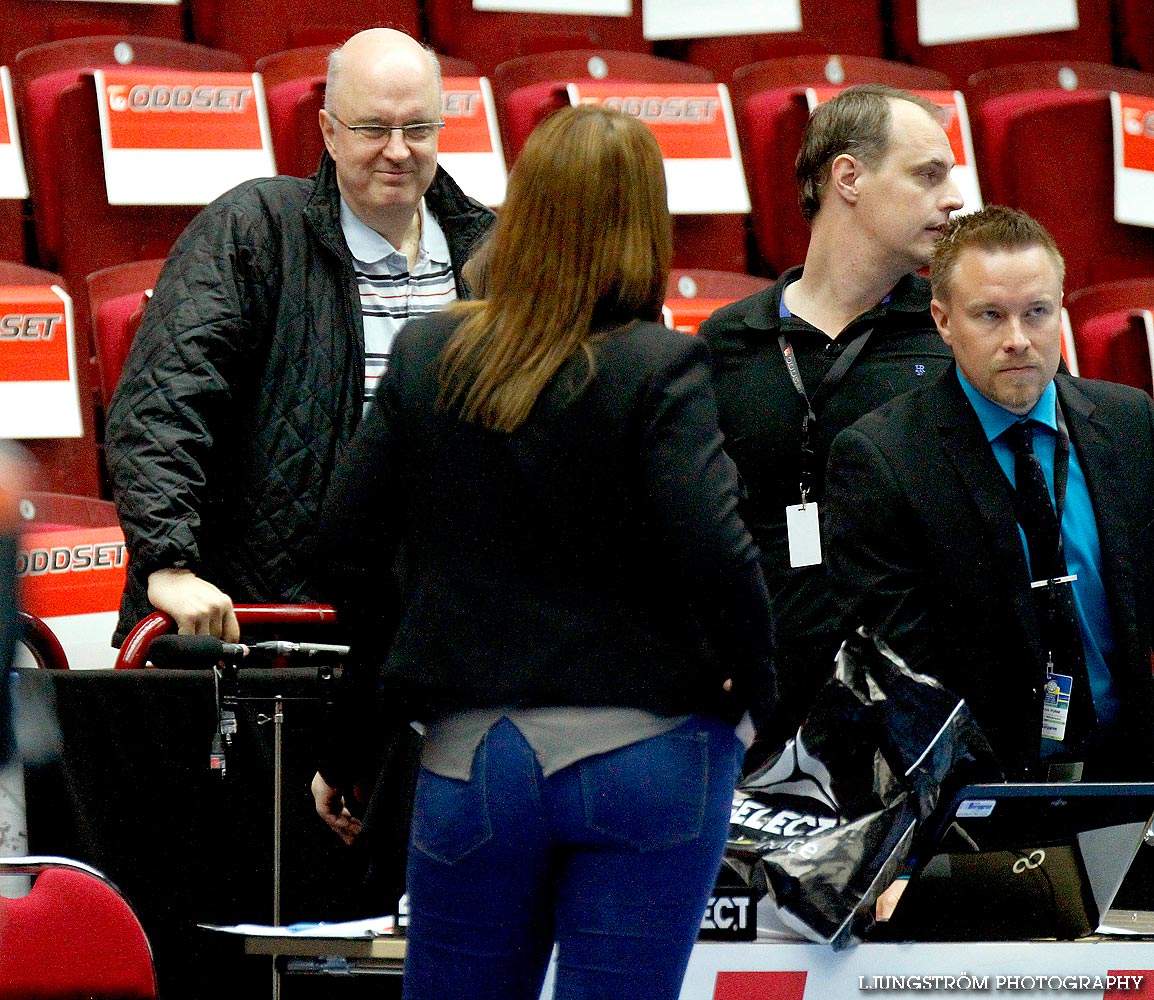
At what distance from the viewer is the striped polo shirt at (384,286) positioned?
92.1 inches

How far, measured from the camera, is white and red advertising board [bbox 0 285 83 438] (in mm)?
3148

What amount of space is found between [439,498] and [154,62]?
2.57 m

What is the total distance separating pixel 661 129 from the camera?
3750 millimetres

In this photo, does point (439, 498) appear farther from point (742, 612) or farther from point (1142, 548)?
point (1142, 548)

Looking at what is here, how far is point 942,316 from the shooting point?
2107 mm

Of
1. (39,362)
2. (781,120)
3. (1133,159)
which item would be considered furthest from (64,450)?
(1133,159)

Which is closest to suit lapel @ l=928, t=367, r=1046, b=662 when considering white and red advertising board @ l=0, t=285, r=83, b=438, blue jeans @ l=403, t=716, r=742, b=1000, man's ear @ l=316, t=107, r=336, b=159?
blue jeans @ l=403, t=716, r=742, b=1000

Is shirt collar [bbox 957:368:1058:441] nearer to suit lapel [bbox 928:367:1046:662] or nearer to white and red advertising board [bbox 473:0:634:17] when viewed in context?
suit lapel [bbox 928:367:1046:662]

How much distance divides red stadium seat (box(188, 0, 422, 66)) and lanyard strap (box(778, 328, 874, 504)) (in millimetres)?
1982

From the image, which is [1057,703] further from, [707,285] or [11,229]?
[11,229]

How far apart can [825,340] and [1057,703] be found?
0.69 meters

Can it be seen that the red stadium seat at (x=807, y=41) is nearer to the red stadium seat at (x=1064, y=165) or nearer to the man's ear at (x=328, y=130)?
the red stadium seat at (x=1064, y=165)

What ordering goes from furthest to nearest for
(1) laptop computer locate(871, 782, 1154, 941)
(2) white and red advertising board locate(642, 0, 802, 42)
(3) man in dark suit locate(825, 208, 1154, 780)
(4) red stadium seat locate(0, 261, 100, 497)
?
(2) white and red advertising board locate(642, 0, 802, 42) → (4) red stadium seat locate(0, 261, 100, 497) → (3) man in dark suit locate(825, 208, 1154, 780) → (1) laptop computer locate(871, 782, 1154, 941)

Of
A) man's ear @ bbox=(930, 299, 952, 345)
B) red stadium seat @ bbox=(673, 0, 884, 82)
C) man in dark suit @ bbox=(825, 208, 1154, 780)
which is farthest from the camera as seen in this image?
red stadium seat @ bbox=(673, 0, 884, 82)
